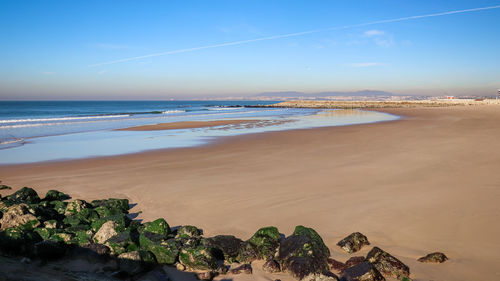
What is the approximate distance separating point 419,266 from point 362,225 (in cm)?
158

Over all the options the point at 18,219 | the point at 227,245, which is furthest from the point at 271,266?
the point at 18,219

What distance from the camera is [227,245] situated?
5371 millimetres

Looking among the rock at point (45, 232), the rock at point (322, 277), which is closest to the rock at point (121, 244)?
the rock at point (45, 232)

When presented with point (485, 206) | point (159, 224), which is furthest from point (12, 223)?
point (485, 206)

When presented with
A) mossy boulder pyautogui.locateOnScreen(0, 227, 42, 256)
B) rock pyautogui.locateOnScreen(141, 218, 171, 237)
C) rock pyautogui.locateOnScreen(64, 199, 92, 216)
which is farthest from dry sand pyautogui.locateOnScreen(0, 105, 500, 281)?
mossy boulder pyautogui.locateOnScreen(0, 227, 42, 256)

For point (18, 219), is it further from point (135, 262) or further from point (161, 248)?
point (161, 248)

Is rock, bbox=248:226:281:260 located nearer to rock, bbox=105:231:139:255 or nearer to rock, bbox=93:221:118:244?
rock, bbox=105:231:139:255

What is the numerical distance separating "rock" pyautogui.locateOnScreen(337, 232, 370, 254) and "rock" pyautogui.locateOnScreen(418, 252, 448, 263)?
0.84 metres

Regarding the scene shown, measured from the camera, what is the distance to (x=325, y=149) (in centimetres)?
1495

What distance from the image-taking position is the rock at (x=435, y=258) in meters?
4.86

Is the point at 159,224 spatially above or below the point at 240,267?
above

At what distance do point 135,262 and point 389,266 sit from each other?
3540 mm

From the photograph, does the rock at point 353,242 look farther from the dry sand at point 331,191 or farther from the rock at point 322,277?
the rock at point 322,277

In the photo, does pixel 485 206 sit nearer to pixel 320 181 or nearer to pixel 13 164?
pixel 320 181
